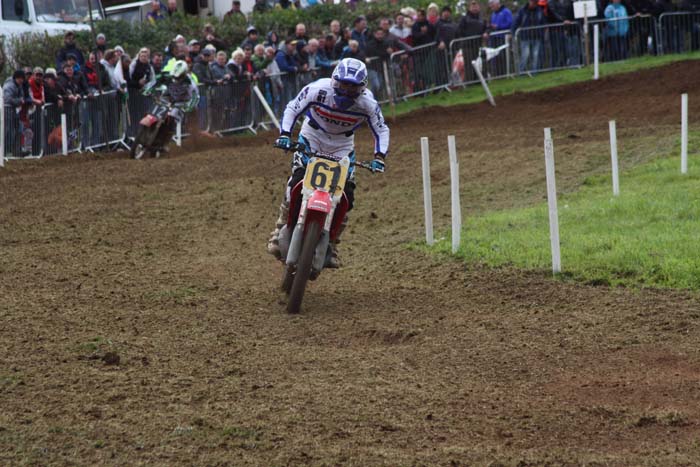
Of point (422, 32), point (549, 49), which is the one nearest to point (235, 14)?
point (422, 32)

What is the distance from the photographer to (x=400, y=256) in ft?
41.8

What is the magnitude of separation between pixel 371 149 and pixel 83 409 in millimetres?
14871

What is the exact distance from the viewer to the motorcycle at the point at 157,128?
71.0 ft

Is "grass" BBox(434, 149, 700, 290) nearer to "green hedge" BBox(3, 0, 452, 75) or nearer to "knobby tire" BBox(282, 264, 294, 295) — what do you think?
"knobby tire" BBox(282, 264, 294, 295)

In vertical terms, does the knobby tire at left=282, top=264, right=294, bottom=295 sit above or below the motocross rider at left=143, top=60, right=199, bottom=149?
below

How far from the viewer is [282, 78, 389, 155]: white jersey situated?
10.3m

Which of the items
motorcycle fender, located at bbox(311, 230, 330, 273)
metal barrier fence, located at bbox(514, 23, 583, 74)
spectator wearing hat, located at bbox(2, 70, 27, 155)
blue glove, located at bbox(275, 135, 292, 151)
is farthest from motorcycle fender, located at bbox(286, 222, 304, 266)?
metal barrier fence, located at bbox(514, 23, 583, 74)

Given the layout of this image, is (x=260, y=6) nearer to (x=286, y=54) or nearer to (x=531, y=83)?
(x=286, y=54)

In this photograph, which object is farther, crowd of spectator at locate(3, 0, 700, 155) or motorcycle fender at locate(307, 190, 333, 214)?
crowd of spectator at locate(3, 0, 700, 155)

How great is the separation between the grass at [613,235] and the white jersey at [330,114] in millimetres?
2134

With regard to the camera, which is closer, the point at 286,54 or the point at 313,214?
the point at 313,214

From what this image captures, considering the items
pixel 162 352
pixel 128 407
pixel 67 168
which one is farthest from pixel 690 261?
pixel 67 168

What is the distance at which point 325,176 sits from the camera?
969 cm

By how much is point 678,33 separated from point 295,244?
2189cm
